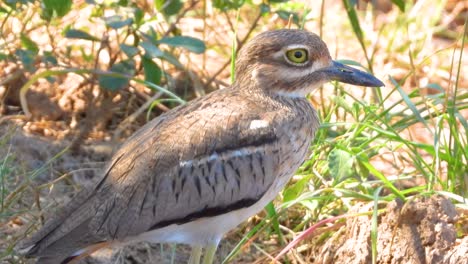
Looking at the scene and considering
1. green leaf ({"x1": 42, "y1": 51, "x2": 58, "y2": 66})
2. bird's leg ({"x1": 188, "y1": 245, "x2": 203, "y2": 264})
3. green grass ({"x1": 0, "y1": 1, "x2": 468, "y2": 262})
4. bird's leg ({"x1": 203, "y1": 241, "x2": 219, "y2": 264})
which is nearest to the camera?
bird's leg ({"x1": 203, "y1": 241, "x2": 219, "y2": 264})

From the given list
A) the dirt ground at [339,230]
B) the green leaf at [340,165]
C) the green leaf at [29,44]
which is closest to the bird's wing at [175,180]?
the green leaf at [340,165]

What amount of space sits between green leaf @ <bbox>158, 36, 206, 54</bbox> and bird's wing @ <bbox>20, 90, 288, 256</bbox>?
0.86 metres

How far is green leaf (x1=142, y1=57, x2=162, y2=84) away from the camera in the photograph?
539 cm

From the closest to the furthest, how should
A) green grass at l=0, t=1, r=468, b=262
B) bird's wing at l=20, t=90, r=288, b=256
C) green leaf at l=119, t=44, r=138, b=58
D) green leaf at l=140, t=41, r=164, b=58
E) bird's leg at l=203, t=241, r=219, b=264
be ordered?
bird's wing at l=20, t=90, r=288, b=256
bird's leg at l=203, t=241, r=219, b=264
green grass at l=0, t=1, r=468, b=262
green leaf at l=140, t=41, r=164, b=58
green leaf at l=119, t=44, r=138, b=58

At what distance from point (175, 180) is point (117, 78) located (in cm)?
120

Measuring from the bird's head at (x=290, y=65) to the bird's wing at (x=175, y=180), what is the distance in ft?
0.79

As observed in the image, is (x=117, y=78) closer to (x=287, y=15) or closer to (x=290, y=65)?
(x=287, y=15)

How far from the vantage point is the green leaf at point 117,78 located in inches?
211

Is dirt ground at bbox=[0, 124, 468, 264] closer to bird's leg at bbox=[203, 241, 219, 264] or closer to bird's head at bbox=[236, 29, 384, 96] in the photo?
bird's leg at bbox=[203, 241, 219, 264]

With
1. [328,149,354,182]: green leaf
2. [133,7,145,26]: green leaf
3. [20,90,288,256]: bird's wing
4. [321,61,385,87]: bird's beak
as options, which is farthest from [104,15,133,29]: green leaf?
[328,149,354,182]: green leaf

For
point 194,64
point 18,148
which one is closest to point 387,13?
point 194,64

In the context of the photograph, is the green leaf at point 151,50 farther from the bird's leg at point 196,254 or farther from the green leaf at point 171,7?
the bird's leg at point 196,254

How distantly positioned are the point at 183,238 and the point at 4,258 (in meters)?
0.78

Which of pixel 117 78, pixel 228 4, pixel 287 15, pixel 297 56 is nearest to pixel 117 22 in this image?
pixel 117 78
